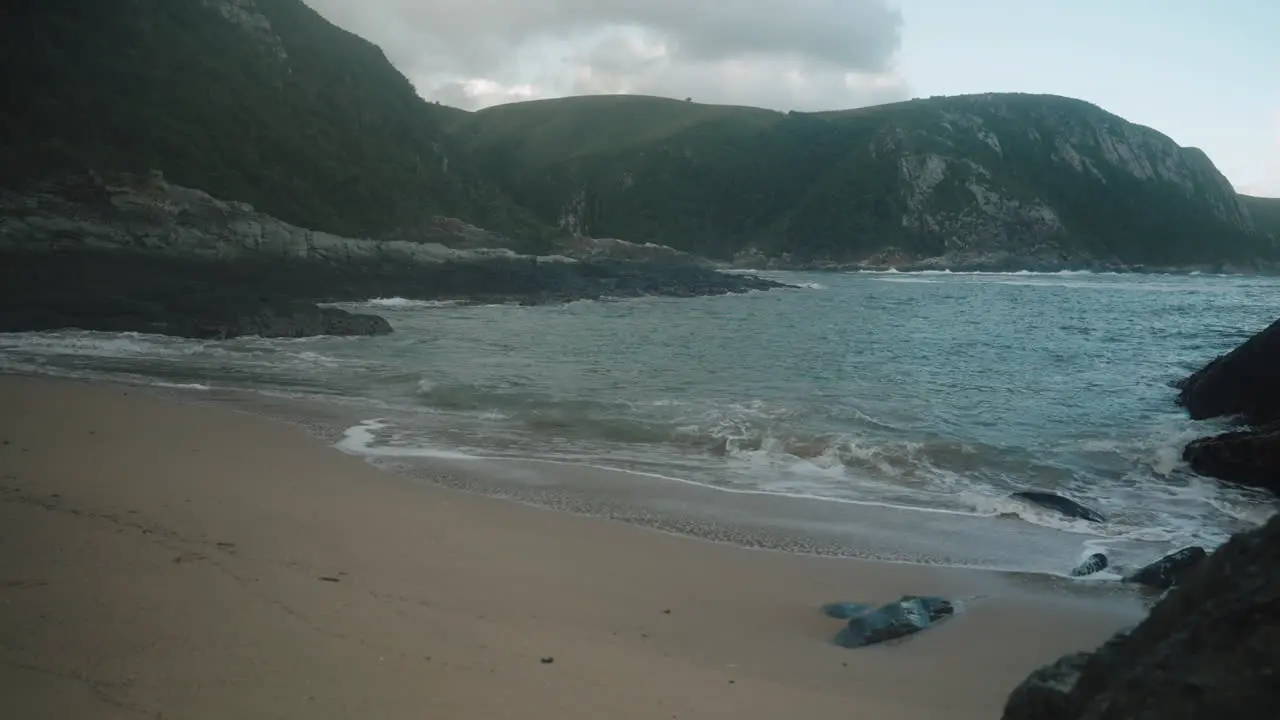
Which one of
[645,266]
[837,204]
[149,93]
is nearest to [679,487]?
[149,93]

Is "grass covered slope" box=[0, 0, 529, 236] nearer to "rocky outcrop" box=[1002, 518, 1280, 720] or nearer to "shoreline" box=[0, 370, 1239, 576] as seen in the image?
"shoreline" box=[0, 370, 1239, 576]

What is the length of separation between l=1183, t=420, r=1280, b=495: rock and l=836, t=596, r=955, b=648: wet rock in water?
5.94 meters

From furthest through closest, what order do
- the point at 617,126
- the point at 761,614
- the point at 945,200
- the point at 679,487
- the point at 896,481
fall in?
the point at 617,126 → the point at 945,200 → the point at 896,481 → the point at 679,487 → the point at 761,614

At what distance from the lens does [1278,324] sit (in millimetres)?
11914

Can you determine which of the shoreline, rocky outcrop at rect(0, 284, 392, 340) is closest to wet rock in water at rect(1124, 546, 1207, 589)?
the shoreline

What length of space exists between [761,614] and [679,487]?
320 centimetres

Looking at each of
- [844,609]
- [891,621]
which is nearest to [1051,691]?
[891,621]

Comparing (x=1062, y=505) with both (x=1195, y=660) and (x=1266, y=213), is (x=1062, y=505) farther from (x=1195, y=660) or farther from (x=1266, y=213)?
(x=1266, y=213)

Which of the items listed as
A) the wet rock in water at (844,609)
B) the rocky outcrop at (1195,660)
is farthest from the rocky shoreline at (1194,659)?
the wet rock in water at (844,609)

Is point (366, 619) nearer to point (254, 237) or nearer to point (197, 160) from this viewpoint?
point (254, 237)

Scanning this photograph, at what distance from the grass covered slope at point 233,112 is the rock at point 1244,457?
36.3m

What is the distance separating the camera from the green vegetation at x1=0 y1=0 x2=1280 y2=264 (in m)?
38.9

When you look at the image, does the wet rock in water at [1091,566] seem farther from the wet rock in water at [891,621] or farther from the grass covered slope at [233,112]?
the grass covered slope at [233,112]

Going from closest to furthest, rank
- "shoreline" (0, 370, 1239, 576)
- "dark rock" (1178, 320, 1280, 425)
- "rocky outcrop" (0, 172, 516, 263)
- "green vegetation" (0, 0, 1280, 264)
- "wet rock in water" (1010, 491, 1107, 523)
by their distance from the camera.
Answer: "shoreline" (0, 370, 1239, 576)
"wet rock in water" (1010, 491, 1107, 523)
"dark rock" (1178, 320, 1280, 425)
"rocky outcrop" (0, 172, 516, 263)
"green vegetation" (0, 0, 1280, 264)
